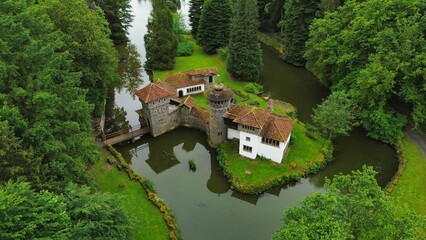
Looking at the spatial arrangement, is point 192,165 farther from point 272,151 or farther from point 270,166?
point 272,151

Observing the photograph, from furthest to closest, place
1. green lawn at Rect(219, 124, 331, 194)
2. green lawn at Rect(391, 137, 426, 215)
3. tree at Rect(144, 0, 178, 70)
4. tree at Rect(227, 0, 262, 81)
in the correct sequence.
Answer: tree at Rect(144, 0, 178, 70)
tree at Rect(227, 0, 262, 81)
green lawn at Rect(219, 124, 331, 194)
green lawn at Rect(391, 137, 426, 215)

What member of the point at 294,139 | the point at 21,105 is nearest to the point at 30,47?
the point at 21,105

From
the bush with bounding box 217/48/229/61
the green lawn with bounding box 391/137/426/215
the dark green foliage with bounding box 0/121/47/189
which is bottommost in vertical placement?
the bush with bounding box 217/48/229/61

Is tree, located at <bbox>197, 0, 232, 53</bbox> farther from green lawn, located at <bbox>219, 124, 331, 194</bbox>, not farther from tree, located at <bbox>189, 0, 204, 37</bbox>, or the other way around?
green lawn, located at <bbox>219, 124, 331, 194</bbox>

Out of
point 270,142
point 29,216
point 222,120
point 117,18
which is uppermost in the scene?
point 29,216

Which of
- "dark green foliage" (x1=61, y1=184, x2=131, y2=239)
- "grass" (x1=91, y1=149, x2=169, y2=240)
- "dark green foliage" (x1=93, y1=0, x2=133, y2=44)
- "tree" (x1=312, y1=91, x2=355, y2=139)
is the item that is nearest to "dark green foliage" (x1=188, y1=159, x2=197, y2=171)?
"grass" (x1=91, y1=149, x2=169, y2=240)

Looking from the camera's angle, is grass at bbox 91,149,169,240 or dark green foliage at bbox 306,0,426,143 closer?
grass at bbox 91,149,169,240

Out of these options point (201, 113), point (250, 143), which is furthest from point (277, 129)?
point (201, 113)

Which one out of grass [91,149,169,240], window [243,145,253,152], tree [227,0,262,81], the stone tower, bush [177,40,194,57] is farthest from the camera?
bush [177,40,194,57]
